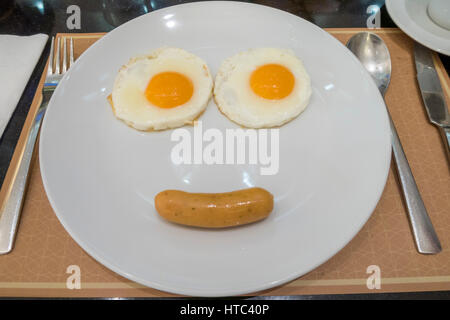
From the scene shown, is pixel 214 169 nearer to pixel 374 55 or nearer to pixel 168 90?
pixel 168 90

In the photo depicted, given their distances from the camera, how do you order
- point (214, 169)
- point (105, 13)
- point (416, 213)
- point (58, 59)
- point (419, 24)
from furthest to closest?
point (105, 13) → point (419, 24) → point (58, 59) → point (214, 169) → point (416, 213)

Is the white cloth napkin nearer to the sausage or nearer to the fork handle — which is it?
the fork handle

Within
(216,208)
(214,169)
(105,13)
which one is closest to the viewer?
(216,208)

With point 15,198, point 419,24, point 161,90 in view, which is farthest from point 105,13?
point 419,24

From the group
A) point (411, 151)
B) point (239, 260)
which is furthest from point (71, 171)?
point (411, 151)

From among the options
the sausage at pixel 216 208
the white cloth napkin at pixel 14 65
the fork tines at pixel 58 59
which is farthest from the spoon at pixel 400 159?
the white cloth napkin at pixel 14 65

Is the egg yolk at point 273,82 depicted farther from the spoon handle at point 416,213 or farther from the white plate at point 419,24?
the white plate at point 419,24

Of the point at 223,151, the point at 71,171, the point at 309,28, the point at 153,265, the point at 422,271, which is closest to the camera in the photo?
the point at 153,265
